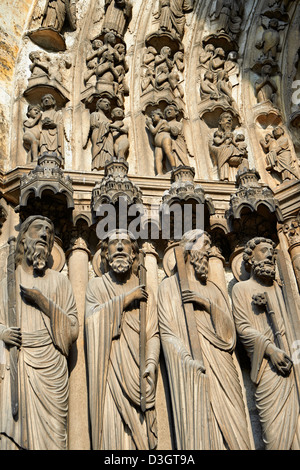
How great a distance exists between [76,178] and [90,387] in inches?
90.3

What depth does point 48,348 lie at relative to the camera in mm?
5582

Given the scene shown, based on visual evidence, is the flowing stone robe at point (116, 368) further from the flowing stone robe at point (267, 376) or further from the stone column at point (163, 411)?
the flowing stone robe at point (267, 376)

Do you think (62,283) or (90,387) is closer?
(90,387)

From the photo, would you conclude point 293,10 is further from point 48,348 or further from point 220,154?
point 48,348

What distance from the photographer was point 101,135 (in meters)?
7.47

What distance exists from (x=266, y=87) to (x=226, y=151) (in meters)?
1.22

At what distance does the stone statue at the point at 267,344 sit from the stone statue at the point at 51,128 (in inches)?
87.6

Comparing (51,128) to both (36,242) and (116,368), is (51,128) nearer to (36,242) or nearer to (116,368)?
(36,242)

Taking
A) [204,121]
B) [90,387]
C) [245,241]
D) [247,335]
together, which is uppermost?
[204,121]

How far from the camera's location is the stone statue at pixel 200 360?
538 cm

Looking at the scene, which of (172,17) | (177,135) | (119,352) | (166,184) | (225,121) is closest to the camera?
(119,352)

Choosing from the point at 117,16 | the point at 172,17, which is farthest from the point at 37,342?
the point at 172,17

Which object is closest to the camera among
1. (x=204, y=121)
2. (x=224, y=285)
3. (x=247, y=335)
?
(x=247, y=335)
